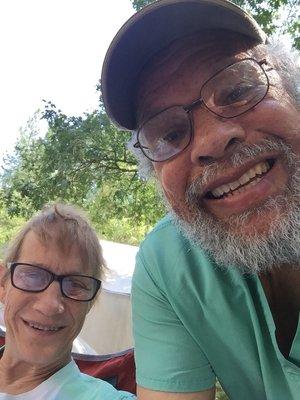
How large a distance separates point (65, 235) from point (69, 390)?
0.61 m

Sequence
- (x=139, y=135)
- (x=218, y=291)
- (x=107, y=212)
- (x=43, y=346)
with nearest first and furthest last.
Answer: (x=218, y=291)
(x=139, y=135)
(x=43, y=346)
(x=107, y=212)

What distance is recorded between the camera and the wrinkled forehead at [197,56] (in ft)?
4.23

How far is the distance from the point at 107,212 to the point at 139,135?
32.4ft

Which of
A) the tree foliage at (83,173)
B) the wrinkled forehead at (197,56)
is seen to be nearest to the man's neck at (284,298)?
the wrinkled forehead at (197,56)

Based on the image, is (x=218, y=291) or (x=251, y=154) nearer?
(x=251, y=154)

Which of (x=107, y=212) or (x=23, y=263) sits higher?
(x=23, y=263)

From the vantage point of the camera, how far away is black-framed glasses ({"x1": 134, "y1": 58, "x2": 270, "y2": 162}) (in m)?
1.24

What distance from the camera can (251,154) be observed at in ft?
3.92

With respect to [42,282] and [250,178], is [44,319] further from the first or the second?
[250,178]

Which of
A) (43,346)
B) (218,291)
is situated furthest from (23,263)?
(218,291)

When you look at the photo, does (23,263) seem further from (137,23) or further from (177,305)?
(137,23)

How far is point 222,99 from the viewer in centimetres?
124

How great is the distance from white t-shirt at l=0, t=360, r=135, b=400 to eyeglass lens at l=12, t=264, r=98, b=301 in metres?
0.31

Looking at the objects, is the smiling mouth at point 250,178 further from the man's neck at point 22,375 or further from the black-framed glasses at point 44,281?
the man's neck at point 22,375
